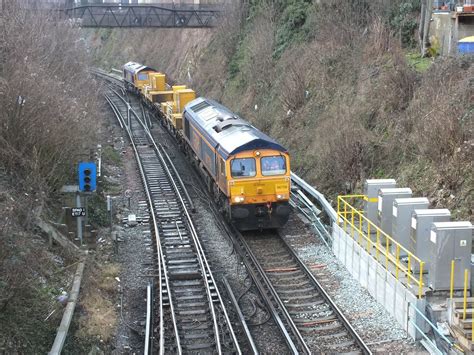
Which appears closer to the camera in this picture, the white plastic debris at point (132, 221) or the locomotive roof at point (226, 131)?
the locomotive roof at point (226, 131)

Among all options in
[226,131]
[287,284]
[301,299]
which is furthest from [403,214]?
[226,131]

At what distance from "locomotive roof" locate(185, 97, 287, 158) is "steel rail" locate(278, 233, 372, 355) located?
3013 mm

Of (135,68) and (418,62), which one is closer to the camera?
(418,62)

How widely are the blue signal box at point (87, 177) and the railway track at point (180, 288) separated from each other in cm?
264

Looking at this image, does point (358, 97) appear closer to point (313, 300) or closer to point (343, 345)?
point (313, 300)

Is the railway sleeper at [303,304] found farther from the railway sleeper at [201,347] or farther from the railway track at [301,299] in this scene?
the railway sleeper at [201,347]

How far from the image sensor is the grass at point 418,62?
74.6 feet

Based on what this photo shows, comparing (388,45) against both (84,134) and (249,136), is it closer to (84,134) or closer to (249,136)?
(249,136)

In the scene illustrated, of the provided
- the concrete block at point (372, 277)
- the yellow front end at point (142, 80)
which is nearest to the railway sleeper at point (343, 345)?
the concrete block at point (372, 277)

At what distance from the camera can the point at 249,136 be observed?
747 inches

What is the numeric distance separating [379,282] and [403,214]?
5.25 ft

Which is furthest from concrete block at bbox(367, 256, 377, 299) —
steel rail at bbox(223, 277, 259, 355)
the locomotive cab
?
the locomotive cab

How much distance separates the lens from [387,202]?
49.7 feet

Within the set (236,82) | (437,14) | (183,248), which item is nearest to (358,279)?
(183,248)
